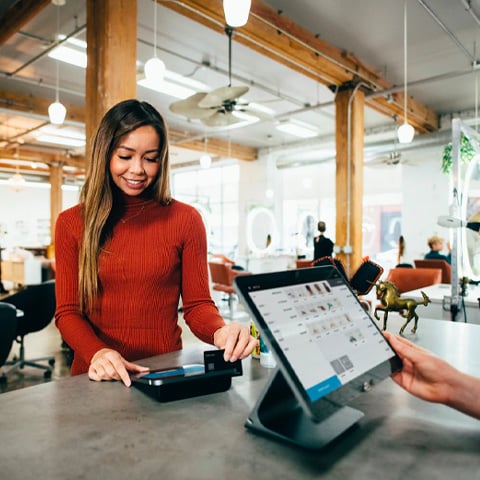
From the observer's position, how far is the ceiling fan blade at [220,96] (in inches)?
162

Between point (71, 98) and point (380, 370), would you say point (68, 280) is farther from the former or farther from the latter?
point (71, 98)

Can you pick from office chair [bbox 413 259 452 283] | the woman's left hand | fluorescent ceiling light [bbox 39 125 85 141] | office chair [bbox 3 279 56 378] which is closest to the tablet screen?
the woman's left hand

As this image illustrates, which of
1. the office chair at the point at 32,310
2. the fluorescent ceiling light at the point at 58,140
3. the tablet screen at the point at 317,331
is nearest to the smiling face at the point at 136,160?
the tablet screen at the point at 317,331

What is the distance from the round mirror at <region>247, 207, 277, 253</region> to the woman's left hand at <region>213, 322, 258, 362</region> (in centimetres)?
1125

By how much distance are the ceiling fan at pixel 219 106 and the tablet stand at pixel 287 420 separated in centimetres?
366

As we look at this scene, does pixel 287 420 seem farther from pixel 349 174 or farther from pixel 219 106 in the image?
pixel 349 174

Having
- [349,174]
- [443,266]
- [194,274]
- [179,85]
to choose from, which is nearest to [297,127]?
[349,174]

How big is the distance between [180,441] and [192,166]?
14.0 metres

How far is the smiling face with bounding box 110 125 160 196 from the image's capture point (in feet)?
4.26

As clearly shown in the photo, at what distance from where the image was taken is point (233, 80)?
685 centimetres

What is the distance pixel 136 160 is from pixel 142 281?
366 mm

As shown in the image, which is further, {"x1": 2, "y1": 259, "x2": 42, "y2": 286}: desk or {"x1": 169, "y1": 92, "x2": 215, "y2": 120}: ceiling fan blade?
{"x1": 2, "y1": 259, "x2": 42, "y2": 286}: desk

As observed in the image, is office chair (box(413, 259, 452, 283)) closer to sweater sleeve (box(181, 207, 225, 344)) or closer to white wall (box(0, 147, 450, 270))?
white wall (box(0, 147, 450, 270))

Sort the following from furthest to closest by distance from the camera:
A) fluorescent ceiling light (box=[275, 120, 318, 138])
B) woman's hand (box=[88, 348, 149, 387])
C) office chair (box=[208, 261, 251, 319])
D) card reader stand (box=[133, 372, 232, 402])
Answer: fluorescent ceiling light (box=[275, 120, 318, 138]), office chair (box=[208, 261, 251, 319]), woman's hand (box=[88, 348, 149, 387]), card reader stand (box=[133, 372, 232, 402])
